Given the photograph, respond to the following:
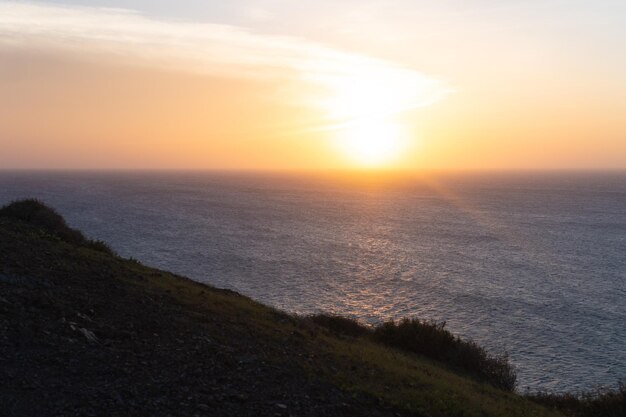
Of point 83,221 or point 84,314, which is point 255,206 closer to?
point 83,221

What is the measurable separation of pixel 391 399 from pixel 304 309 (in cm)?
3350

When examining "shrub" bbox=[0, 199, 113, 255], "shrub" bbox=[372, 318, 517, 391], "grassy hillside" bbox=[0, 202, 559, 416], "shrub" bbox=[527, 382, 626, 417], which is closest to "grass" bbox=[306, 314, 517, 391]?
"shrub" bbox=[372, 318, 517, 391]

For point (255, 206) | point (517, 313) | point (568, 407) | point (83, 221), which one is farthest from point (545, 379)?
point (255, 206)

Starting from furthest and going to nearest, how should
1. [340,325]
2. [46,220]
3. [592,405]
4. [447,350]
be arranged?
1. [46,220]
2. [340,325]
3. [447,350]
4. [592,405]

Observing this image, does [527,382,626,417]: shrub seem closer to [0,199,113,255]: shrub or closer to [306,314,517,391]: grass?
[306,314,517,391]: grass

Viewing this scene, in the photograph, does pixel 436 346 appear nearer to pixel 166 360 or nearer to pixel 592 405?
pixel 592 405

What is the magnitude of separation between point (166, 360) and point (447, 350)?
2119cm

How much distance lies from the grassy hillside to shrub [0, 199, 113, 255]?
9.02 m

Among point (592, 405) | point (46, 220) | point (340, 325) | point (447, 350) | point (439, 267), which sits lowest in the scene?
point (439, 267)

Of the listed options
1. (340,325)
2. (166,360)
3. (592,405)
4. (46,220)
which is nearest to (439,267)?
(340,325)

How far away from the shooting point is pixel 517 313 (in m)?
51.0

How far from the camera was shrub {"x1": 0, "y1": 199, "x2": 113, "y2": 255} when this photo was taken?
3453cm

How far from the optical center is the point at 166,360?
1517cm

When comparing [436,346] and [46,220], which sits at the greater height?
[46,220]
